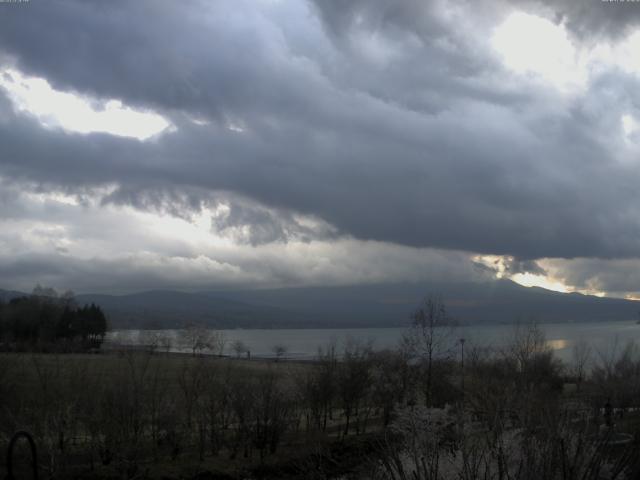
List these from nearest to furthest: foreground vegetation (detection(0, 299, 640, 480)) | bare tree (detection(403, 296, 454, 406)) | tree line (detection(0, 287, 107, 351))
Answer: foreground vegetation (detection(0, 299, 640, 480))
bare tree (detection(403, 296, 454, 406))
tree line (detection(0, 287, 107, 351))

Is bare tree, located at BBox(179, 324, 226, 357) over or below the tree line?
below

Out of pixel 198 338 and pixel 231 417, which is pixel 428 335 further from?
pixel 198 338

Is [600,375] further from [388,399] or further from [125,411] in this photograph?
[125,411]

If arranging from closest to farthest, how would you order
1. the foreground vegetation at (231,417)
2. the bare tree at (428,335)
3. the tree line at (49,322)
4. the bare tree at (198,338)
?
the foreground vegetation at (231,417) → the bare tree at (428,335) → the tree line at (49,322) → the bare tree at (198,338)

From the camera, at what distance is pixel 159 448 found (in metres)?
30.7

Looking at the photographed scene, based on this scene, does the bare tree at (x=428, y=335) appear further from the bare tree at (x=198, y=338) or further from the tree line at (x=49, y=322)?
the bare tree at (x=198, y=338)

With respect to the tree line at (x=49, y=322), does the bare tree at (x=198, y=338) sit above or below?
below

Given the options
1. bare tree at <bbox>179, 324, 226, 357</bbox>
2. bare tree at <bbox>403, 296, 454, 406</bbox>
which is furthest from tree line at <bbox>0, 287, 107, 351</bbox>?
bare tree at <bbox>403, 296, 454, 406</bbox>

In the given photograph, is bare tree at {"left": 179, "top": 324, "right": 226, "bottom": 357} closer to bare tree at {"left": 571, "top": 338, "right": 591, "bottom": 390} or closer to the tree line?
the tree line

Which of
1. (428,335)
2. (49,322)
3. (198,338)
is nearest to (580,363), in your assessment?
(428,335)

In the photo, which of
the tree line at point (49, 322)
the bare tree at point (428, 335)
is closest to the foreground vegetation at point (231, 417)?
the bare tree at point (428, 335)

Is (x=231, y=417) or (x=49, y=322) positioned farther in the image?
(x=49, y=322)

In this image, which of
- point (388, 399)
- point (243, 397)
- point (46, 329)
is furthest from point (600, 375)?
point (46, 329)

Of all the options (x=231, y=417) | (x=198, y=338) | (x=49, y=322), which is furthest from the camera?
(x=198, y=338)
